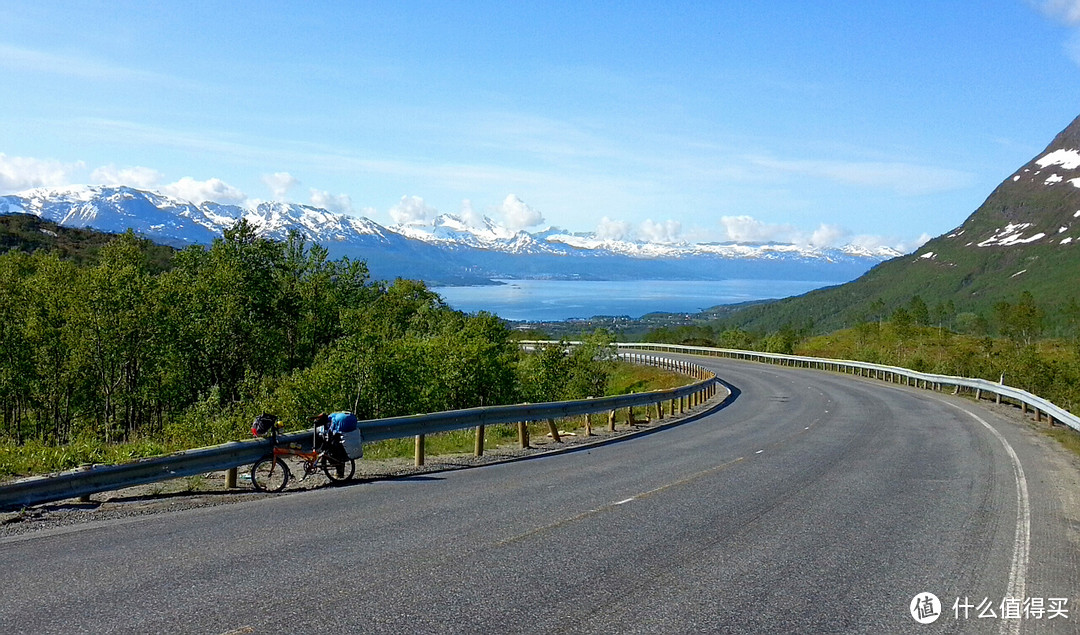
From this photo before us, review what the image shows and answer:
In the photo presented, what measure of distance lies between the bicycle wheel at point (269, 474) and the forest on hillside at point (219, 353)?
19852 mm

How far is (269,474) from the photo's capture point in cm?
1170

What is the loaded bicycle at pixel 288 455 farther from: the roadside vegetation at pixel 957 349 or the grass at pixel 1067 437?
the roadside vegetation at pixel 957 349

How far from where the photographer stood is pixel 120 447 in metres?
13.3

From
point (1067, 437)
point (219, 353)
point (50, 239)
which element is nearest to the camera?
point (1067, 437)

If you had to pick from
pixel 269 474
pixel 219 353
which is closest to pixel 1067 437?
pixel 269 474

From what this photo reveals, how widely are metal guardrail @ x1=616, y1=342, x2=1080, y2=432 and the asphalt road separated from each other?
43.0 feet

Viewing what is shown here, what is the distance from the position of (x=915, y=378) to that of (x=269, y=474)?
138 ft

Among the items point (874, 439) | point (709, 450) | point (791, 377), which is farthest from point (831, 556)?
point (791, 377)

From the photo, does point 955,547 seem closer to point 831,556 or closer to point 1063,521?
point 831,556

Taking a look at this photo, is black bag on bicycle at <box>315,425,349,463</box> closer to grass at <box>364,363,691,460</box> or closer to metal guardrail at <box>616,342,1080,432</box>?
grass at <box>364,363,691,460</box>

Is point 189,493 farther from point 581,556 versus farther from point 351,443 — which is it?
point 581,556

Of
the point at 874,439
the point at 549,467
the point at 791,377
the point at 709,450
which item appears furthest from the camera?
the point at 791,377

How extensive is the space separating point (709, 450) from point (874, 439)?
17.9 ft

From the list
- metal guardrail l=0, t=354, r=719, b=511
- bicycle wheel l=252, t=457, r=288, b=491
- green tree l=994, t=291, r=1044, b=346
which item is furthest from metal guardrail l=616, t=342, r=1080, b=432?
green tree l=994, t=291, r=1044, b=346
